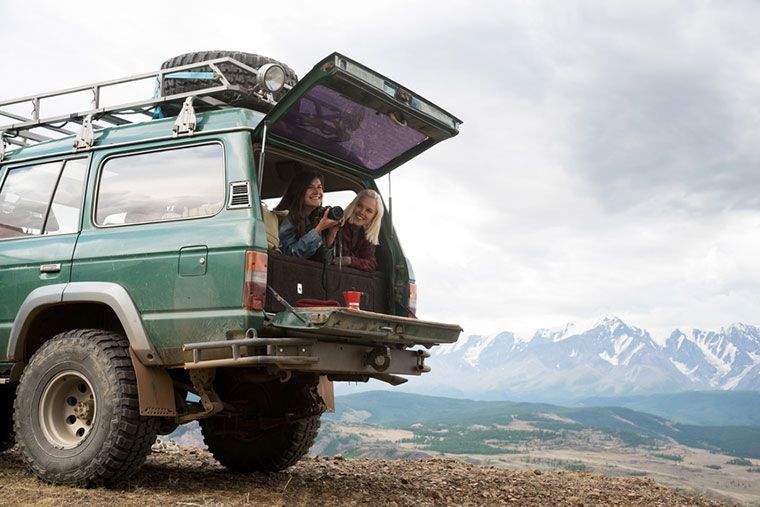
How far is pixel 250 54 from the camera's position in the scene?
7570mm

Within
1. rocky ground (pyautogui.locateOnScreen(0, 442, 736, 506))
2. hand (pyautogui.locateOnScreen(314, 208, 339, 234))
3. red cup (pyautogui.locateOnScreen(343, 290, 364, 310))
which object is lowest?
rocky ground (pyautogui.locateOnScreen(0, 442, 736, 506))

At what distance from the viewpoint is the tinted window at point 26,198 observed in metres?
7.41

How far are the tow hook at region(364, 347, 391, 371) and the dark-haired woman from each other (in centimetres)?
107

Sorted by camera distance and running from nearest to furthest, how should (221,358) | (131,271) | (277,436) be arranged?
(221,358)
(131,271)
(277,436)

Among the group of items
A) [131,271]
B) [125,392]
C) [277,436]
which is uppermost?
[131,271]

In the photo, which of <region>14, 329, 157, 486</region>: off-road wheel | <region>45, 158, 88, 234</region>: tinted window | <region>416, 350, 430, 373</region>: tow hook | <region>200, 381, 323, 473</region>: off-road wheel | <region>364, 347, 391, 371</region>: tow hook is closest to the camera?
<region>14, 329, 157, 486</region>: off-road wheel

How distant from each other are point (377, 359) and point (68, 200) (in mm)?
3088

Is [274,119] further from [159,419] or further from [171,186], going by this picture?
[159,419]

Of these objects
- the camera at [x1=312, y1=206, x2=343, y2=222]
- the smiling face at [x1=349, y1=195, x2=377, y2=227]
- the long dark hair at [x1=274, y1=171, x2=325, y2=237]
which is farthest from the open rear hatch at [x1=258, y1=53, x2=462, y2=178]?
the camera at [x1=312, y1=206, x2=343, y2=222]

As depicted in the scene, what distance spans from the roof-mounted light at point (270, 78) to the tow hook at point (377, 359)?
241 centimetres

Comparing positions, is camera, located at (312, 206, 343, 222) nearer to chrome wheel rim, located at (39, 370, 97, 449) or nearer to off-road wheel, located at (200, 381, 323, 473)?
off-road wheel, located at (200, 381, 323, 473)

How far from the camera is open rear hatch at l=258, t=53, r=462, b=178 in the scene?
6.19 metres

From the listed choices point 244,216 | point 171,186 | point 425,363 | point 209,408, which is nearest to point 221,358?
point 209,408

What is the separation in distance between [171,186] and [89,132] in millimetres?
1174
